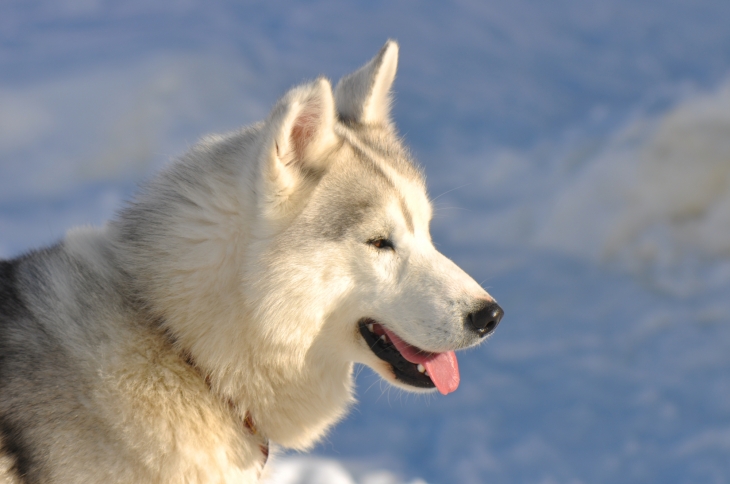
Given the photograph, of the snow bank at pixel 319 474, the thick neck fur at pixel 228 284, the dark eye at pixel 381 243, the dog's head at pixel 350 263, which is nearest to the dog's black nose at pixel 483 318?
the dog's head at pixel 350 263

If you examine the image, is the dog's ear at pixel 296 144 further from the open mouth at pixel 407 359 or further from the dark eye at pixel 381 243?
the open mouth at pixel 407 359

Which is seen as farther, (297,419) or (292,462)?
(292,462)

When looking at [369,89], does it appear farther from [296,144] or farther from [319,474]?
[319,474]

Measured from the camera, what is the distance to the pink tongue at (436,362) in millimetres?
2859

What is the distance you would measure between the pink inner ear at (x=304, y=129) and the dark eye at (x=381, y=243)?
0.45m

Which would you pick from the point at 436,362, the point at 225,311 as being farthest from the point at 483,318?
the point at 225,311

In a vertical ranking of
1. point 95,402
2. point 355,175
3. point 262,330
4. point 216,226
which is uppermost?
point 355,175

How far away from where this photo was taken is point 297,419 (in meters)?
2.93

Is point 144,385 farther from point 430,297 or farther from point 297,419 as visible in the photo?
point 430,297

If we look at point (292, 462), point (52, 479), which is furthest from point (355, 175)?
point (292, 462)

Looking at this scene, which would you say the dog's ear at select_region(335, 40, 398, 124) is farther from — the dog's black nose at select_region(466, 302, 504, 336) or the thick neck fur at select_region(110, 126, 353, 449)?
the dog's black nose at select_region(466, 302, 504, 336)

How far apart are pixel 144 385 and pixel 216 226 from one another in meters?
0.67

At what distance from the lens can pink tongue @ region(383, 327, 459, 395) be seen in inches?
113

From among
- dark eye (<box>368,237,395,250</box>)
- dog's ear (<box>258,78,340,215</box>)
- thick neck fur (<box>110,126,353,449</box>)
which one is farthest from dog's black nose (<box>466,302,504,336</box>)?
dog's ear (<box>258,78,340,215</box>)
